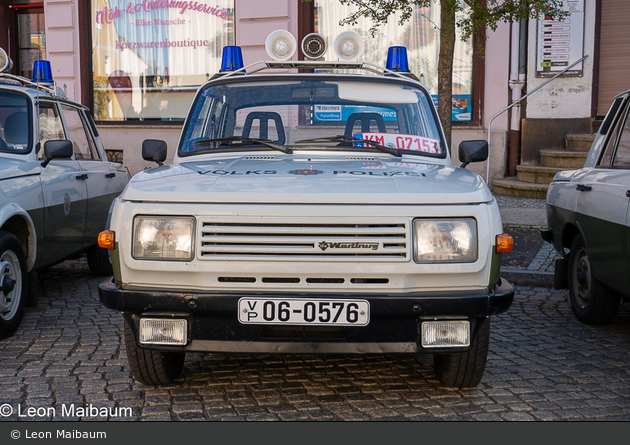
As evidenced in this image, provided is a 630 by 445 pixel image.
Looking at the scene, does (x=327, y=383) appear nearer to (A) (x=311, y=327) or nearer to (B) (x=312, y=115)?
(A) (x=311, y=327)

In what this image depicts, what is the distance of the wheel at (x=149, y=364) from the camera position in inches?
140

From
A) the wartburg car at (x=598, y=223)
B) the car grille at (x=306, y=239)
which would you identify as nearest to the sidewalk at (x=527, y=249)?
the wartburg car at (x=598, y=223)

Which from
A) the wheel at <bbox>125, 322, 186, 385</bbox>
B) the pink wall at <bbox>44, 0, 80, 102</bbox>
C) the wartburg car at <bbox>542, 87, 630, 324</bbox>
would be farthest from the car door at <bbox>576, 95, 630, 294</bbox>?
the pink wall at <bbox>44, 0, 80, 102</bbox>

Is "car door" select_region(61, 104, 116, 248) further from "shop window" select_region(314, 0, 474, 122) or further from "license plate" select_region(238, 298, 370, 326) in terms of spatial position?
"shop window" select_region(314, 0, 474, 122)

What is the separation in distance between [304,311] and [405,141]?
1.72 metres

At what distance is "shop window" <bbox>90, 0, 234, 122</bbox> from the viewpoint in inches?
537

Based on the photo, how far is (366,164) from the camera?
12.7 ft

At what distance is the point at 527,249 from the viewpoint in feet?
25.2

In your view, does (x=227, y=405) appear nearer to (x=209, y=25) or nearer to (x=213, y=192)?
(x=213, y=192)

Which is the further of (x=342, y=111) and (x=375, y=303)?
(x=342, y=111)

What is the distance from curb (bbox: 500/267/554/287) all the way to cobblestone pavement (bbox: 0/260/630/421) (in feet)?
5.01

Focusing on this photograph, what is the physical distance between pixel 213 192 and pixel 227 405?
3.64 feet

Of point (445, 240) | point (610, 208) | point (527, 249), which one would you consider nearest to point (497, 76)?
point (527, 249)

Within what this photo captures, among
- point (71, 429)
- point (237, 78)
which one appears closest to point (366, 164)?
point (237, 78)
